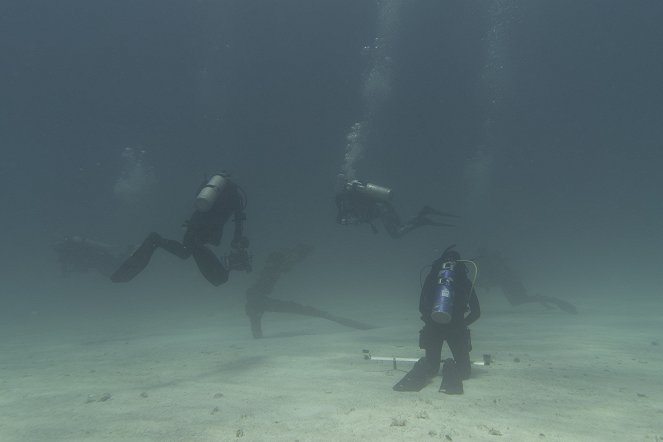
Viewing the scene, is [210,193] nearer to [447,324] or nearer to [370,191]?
[447,324]

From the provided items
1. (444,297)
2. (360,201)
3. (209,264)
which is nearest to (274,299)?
(360,201)

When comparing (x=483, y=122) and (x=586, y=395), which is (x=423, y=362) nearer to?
(x=586, y=395)

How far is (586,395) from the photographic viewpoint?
555 centimetres

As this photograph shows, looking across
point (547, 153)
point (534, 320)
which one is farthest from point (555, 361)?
point (547, 153)

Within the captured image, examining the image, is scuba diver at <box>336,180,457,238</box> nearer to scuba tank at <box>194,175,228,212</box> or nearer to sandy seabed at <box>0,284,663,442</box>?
sandy seabed at <box>0,284,663,442</box>

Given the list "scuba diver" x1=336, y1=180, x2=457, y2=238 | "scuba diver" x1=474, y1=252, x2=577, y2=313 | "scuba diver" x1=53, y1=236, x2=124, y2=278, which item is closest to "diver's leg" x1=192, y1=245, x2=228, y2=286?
"scuba diver" x1=336, y1=180, x2=457, y2=238

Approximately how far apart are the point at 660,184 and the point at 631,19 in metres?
40.1

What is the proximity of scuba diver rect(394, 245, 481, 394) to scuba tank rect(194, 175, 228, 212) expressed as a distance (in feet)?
11.7

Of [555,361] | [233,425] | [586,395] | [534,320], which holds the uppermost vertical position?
[534,320]

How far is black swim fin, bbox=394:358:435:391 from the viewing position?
576 cm

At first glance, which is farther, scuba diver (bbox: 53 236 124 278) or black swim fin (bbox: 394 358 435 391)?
scuba diver (bbox: 53 236 124 278)

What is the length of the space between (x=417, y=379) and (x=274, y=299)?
812cm

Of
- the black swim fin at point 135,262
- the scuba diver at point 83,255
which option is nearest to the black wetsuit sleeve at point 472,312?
the black swim fin at point 135,262

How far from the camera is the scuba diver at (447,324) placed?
234 inches
